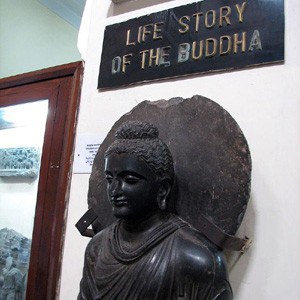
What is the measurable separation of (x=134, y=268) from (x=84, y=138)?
0.51 metres

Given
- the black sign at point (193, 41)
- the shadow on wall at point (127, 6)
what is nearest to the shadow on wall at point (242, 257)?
the black sign at point (193, 41)

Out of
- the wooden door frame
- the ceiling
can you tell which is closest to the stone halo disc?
the wooden door frame

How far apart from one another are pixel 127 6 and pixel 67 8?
112 centimetres

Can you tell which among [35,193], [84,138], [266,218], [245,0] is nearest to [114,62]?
[84,138]

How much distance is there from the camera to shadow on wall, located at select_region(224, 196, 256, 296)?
857 mm

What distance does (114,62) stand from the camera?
1131mm

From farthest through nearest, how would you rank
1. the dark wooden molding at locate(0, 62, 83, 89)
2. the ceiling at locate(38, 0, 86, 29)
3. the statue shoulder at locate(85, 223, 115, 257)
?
1. the ceiling at locate(38, 0, 86, 29)
2. the dark wooden molding at locate(0, 62, 83, 89)
3. the statue shoulder at locate(85, 223, 115, 257)

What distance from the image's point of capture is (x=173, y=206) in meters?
0.82

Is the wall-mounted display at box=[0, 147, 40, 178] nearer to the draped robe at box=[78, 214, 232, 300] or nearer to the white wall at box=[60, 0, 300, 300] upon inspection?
the white wall at box=[60, 0, 300, 300]

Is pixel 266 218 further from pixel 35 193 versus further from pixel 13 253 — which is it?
pixel 13 253

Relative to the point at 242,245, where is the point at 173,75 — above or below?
above

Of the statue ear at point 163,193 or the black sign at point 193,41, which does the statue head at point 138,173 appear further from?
the black sign at point 193,41

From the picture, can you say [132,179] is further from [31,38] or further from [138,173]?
[31,38]

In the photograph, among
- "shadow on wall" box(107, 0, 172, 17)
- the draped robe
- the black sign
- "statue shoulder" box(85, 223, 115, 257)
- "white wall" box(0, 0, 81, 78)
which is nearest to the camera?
the draped robe
